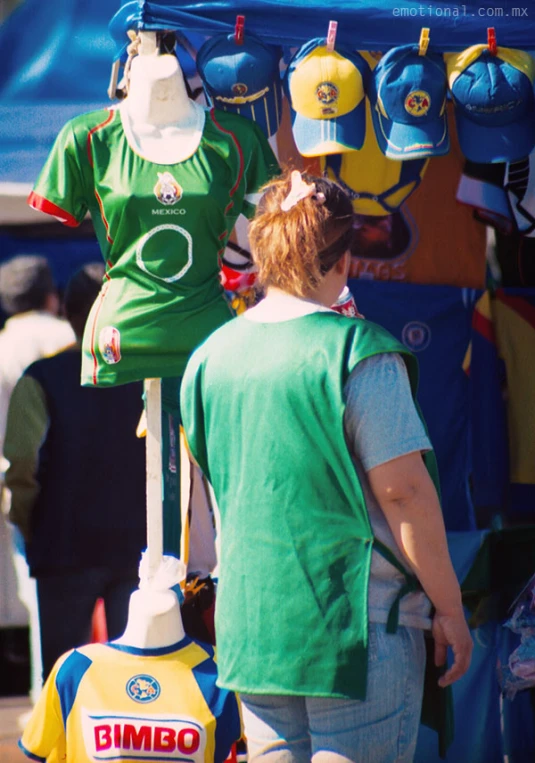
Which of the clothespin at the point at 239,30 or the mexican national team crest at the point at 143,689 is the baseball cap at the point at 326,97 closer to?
the clothespin at the point at 239,30

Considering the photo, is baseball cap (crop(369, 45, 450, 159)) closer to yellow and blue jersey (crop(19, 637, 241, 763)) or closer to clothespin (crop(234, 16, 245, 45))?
clothespin (crop(234, 16, 245, 45))

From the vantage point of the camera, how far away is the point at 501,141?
2.86 metres

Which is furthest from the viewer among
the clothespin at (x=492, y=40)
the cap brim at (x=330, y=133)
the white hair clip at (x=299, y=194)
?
the cap brim at (x=330, y=133)

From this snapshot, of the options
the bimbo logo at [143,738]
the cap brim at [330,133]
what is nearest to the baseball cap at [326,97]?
the cap brim at [330,133]

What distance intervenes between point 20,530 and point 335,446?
2035 mm

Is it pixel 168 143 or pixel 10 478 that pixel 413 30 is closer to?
pixel 168 143

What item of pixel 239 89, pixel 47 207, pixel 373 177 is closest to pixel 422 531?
Answer: pixel 47 207

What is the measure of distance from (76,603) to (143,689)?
1.08 metres

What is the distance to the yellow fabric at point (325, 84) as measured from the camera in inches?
108

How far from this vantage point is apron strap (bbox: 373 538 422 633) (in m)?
1.78

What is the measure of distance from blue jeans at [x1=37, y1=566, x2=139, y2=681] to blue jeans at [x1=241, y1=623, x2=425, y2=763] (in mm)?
1766

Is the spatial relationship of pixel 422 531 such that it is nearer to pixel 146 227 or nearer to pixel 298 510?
pixel 298 510

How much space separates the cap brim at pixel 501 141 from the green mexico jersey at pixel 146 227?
2.02 feet

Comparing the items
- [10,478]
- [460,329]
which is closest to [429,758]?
[460,329]
